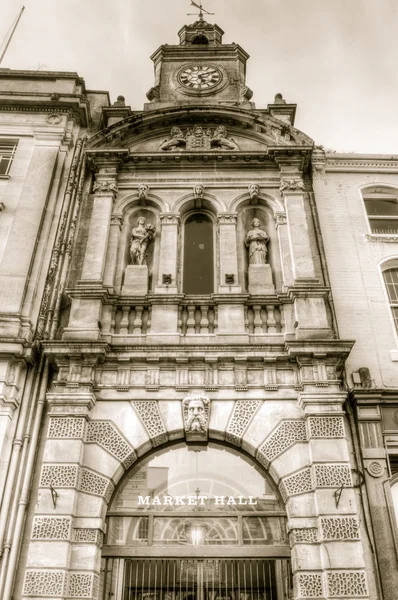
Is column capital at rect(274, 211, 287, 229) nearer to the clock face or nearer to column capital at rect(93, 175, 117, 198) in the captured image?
column capital at rect(93, 175, 117, 198)

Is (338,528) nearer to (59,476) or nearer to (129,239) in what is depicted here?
(59,476)

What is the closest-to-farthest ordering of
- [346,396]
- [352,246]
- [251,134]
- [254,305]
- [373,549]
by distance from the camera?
[373,549] → [346,396] → [254,305] → [352,246] → [251,134]

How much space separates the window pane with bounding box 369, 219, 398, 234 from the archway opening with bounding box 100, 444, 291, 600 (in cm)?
816

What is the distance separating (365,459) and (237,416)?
2847 millimetres

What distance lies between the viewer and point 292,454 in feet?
37.7

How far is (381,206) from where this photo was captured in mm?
17031

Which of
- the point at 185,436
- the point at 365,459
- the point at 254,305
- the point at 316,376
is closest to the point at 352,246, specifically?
the point at 254,305

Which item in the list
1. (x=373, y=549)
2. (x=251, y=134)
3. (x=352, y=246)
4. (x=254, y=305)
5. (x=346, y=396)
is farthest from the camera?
(x=251, y=134)

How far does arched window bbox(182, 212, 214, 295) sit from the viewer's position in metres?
14.7

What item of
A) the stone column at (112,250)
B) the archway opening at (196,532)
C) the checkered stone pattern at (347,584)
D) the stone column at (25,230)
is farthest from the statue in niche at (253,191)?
the checkered stone pattern at (347,584)

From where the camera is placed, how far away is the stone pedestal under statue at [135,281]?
14.0m

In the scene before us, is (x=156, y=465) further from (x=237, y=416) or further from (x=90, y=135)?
(x=90, y=135)

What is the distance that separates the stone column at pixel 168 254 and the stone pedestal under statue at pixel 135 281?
0.38 metres

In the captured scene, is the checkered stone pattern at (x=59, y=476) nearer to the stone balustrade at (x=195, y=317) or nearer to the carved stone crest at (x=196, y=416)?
the carved stone crest at (x=196, y=416)
